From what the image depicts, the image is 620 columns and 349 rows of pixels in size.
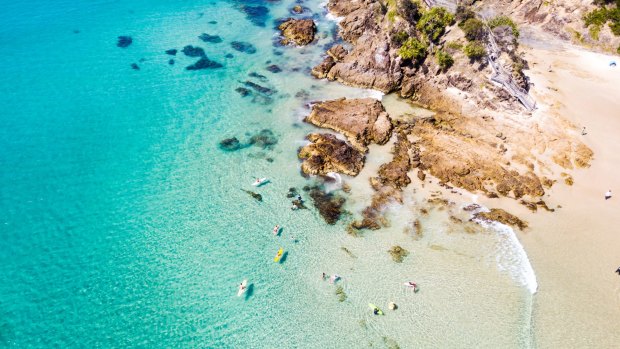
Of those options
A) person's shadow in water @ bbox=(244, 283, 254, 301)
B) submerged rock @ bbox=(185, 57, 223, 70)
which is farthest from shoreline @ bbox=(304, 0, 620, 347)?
submerged rock @ bbox=(185, 57, 223, 70)

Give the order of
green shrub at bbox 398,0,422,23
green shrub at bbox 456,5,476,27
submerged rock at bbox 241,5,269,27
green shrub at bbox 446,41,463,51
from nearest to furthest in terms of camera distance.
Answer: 1. green shrub at bbox 446,41,463,51
2. green shrub at bbox 456,5,476,27
3. green shrub at bbox 398,0,422,23
4. submerged rock at bbox 241,5,269,27

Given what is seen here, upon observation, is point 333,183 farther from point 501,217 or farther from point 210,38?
point 210,38

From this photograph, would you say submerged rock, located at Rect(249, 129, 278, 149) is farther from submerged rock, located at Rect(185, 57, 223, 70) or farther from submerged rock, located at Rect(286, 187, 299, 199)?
submerged rock, located at Rect(185, 57, 223, 70)

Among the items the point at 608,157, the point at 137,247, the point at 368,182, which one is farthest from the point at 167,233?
the point at 608,157

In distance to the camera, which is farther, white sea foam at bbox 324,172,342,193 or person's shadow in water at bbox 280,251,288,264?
white sea foam at bbox 324,172,342,193

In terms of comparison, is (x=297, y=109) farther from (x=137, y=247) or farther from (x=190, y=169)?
(x=137, y=247)

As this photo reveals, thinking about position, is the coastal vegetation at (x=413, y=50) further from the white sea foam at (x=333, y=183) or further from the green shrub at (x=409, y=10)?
the white sea foam at (x=333, y=183)

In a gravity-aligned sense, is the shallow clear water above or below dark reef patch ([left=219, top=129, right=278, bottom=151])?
below
